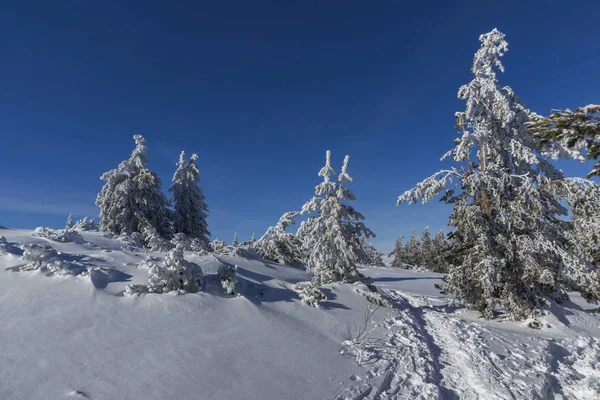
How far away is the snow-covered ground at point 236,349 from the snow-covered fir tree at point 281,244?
33.4 ft

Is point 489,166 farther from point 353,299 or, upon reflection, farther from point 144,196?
point 144,196

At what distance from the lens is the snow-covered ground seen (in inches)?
193

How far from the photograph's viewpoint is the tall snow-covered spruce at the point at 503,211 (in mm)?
11172

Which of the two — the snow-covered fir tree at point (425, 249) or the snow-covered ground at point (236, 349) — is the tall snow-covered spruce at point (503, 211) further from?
the snow-covered fir tree at point (425, 249)

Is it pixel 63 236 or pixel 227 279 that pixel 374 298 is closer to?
pixel 227 279

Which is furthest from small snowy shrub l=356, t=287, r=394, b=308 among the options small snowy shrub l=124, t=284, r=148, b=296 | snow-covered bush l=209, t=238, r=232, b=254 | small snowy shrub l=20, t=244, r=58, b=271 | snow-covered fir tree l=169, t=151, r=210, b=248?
snow-covered fir tree l=169, t=151, r=210, b=248

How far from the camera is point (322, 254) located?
47.7 ft

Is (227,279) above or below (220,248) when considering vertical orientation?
below

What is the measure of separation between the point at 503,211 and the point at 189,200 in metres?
23.0

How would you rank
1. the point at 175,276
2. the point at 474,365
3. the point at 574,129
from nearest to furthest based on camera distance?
the point at 574,129, the point at 474,365, the point at 175,276

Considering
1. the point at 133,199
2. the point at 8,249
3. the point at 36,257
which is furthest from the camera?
the point at 133,199

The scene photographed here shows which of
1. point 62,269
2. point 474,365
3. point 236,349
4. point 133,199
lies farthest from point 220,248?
point 474,365

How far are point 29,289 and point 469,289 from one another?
14453mm

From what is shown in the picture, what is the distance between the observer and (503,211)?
12.1 m
